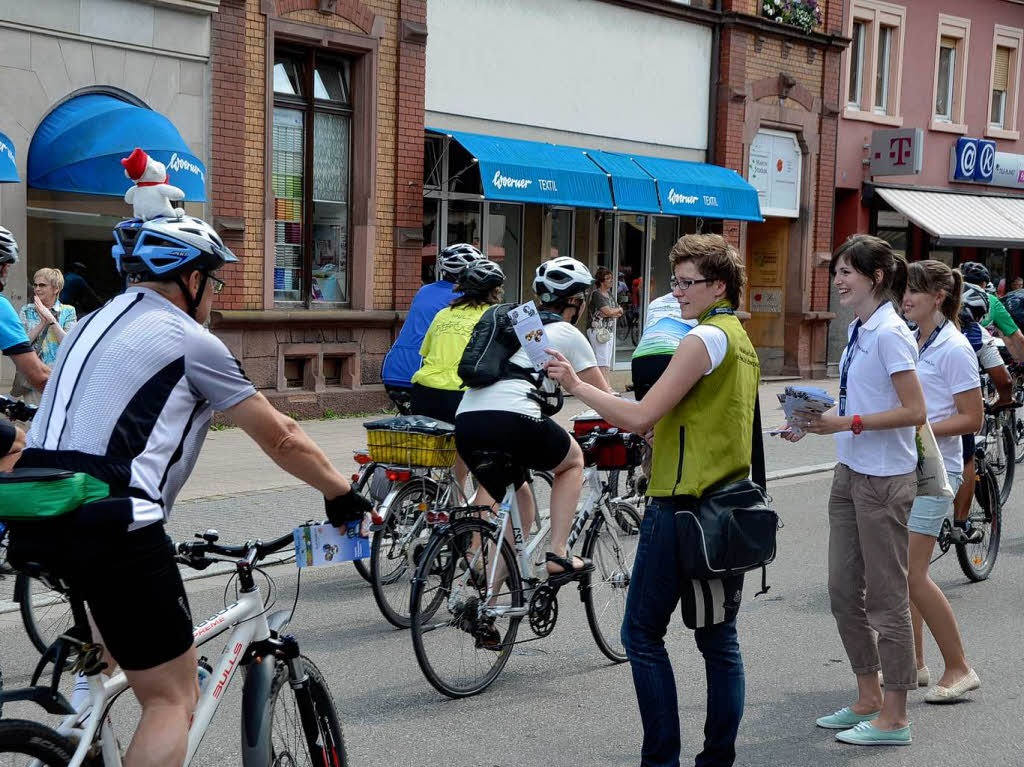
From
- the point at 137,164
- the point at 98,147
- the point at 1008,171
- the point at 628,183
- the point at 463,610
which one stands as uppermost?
the point at 1008,171

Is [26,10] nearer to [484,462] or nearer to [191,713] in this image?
[484,462]

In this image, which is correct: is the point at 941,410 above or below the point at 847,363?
below

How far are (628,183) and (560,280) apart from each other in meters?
13.1

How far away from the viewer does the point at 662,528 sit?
423 cm

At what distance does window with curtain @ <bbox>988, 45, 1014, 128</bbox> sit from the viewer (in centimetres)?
2764

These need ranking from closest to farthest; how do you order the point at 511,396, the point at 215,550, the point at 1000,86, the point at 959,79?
the point at 215,550 < the point at 511,396 < the point at 959,79 < the point at 1000,86

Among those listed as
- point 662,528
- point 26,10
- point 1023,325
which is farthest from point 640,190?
point 662,528

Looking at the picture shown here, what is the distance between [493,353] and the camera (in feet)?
19.0

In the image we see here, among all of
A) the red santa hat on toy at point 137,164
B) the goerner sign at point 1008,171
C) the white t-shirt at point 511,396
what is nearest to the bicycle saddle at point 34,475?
the red santa hat on toy at point 137,164

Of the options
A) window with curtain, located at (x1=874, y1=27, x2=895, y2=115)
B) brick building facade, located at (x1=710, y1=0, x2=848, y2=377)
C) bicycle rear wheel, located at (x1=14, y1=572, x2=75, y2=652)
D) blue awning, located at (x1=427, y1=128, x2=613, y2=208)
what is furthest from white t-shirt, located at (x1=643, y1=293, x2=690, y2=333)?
window with curtain, located at (x1=874, y1=27, x2=895, y2=115)

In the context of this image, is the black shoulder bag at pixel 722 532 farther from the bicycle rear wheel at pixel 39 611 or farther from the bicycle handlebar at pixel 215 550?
the bicycle rear wheel at pixel 39 611

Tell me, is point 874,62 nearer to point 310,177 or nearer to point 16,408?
point 310,177

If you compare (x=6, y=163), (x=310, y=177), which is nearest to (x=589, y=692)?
(x=6, y=163)

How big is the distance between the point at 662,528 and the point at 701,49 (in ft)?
58.1
